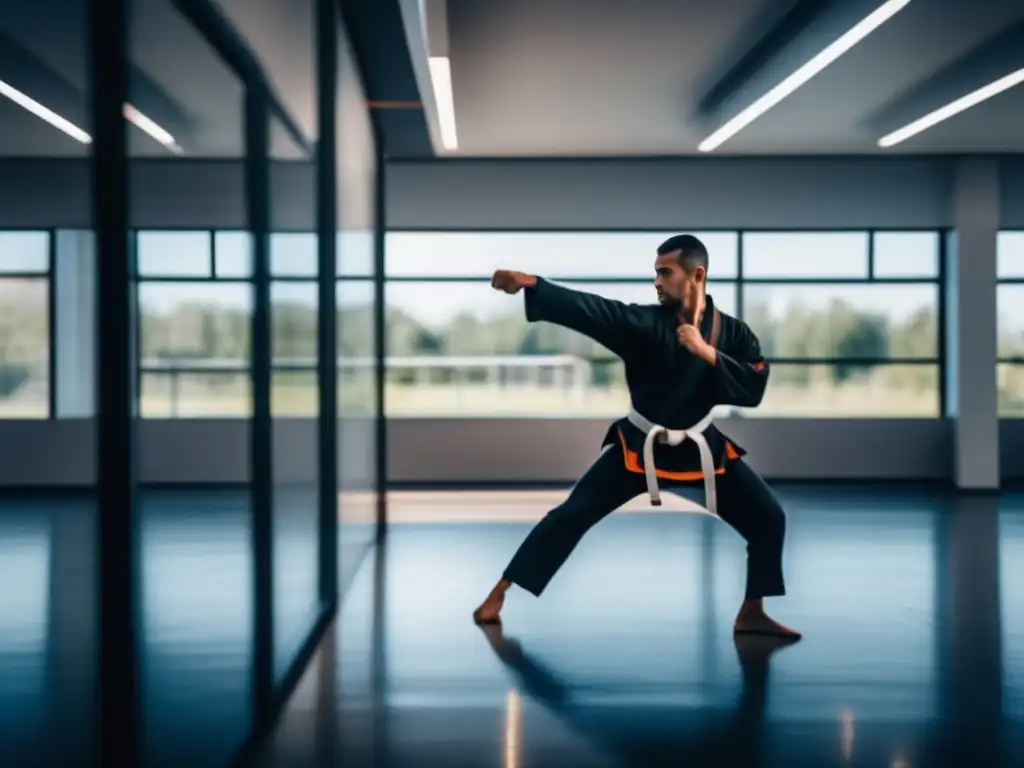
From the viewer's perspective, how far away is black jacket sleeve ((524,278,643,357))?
3.19m

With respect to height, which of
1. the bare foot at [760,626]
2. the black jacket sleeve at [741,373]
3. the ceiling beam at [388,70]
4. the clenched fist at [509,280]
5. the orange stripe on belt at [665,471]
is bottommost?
the bare foot at [760,626]

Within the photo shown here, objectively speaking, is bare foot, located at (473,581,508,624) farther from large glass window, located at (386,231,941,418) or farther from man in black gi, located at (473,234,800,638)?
large glass window, located at (386,231,941,418)

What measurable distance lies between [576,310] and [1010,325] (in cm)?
621

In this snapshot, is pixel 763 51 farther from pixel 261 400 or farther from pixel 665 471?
pixel 261 400

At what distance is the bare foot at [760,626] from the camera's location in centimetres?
345

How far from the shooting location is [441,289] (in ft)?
26.6

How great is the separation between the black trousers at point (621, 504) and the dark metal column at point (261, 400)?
1.07 meters

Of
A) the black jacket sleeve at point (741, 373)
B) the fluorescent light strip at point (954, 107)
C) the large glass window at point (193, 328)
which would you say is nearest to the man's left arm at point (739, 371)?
the black jacket sleeve at point (741, 373)

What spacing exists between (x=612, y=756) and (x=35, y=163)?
705 centimetres

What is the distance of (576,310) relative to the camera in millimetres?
3217

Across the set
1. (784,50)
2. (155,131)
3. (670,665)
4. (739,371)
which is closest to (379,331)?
(155,131)

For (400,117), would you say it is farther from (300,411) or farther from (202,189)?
Result: (202,189)

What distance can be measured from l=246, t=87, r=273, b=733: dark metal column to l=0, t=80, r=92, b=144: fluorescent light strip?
3.03 m

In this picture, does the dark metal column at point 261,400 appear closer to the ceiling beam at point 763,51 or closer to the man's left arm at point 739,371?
the man's left arm at point 739,371
